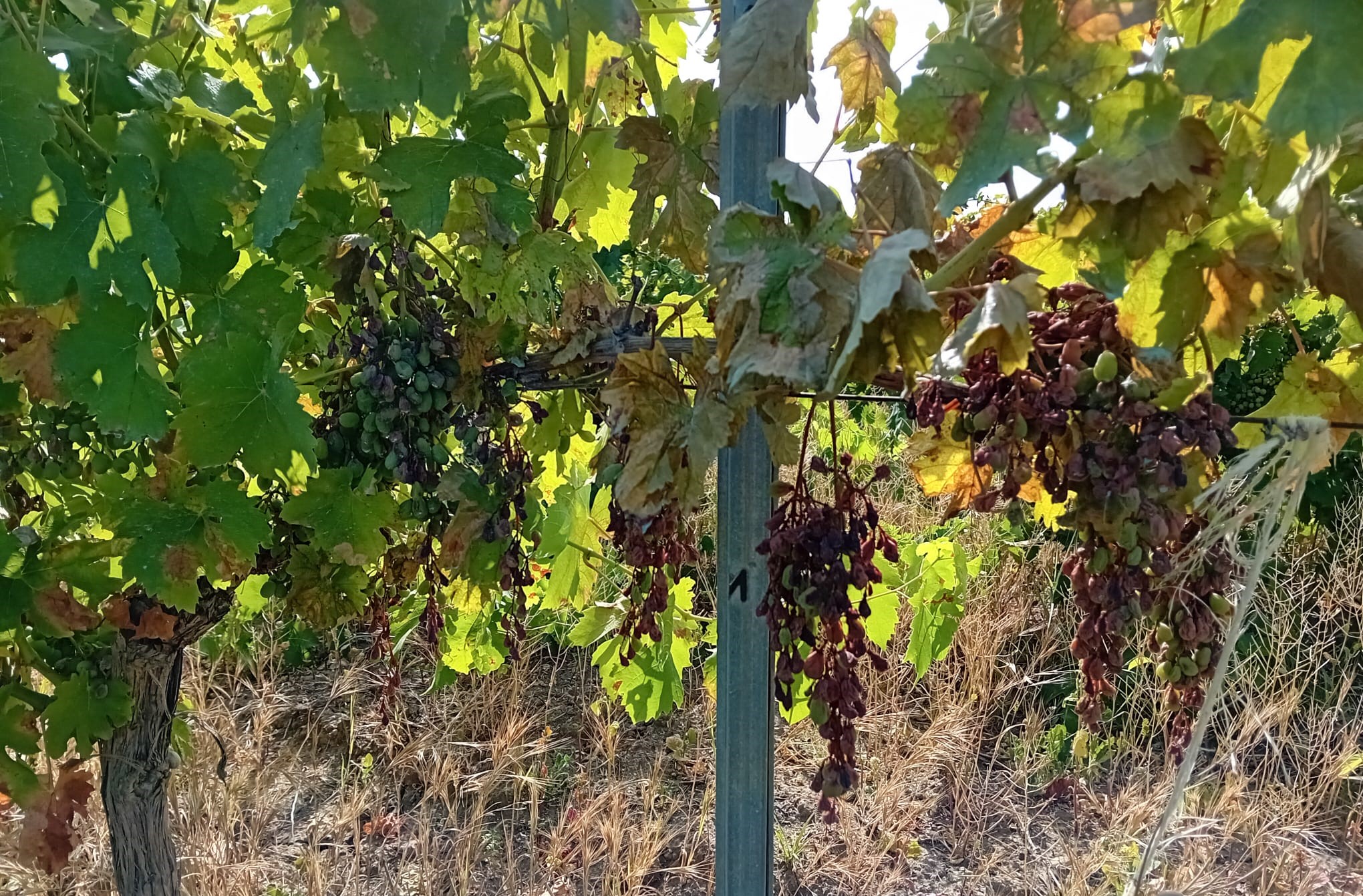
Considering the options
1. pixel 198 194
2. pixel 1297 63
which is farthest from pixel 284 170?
pixel 1297 63

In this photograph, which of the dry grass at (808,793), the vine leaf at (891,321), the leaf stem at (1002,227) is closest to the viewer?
the vine leaf at (891,321)

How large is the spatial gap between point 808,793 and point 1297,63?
3033 mm

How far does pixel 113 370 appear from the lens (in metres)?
1.16

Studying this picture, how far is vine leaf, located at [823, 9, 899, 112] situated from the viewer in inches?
48.8

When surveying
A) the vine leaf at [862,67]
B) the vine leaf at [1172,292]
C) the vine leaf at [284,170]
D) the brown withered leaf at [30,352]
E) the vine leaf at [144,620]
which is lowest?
the vine leaf at [144,620]

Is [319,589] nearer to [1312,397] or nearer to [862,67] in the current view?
[862,67]

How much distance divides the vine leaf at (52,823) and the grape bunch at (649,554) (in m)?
1.10

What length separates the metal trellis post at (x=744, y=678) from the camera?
1.01 meters

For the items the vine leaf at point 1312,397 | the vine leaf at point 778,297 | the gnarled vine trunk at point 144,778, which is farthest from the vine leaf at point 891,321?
the gnarled vine trunk at point 144,778

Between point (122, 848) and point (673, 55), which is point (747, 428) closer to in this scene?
point (673, 55)

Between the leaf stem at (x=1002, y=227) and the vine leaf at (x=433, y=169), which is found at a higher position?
the vine leaf at (x=433, y=169)

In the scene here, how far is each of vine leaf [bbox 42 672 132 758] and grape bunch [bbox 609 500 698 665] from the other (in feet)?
2.85

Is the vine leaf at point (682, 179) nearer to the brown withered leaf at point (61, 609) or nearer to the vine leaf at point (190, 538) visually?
the vine leaf at point (190, 538)

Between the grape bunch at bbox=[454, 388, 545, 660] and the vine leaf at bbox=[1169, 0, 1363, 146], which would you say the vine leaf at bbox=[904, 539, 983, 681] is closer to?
the grape bunch at bbox=[454, 388, 545, 660]
